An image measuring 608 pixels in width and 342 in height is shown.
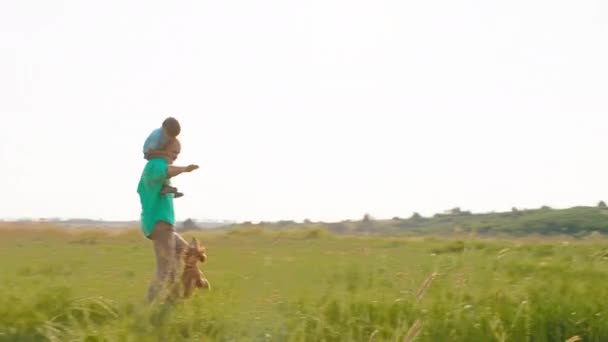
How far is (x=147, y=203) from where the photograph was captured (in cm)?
898

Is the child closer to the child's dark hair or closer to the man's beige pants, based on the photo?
the child's dark hair

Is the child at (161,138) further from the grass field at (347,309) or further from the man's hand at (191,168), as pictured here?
the grass field at (347,309)

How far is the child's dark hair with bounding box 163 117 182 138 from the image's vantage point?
920 cm

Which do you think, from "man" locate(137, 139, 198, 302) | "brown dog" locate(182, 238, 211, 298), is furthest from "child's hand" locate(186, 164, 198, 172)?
"brown dog" locate(182, 238, 211, 298)

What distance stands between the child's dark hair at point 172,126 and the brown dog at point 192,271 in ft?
3.50

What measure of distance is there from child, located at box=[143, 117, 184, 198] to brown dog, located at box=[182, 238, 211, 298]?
558 mm

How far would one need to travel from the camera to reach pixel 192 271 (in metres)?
8.70

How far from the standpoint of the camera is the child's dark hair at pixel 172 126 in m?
9.20

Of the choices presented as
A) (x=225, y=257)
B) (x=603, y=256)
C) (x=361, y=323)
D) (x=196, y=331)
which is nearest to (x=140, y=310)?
(x=196, y=331)

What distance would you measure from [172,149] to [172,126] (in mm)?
218

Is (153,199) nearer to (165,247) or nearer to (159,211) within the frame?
(159,211)

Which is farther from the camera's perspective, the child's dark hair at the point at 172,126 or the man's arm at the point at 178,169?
the child's dark hair at the point at 172,126

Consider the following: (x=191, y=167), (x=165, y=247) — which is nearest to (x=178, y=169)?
(x=191, y=167)

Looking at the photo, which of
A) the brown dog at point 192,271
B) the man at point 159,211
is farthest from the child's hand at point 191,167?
the brown dog at point 192,271
